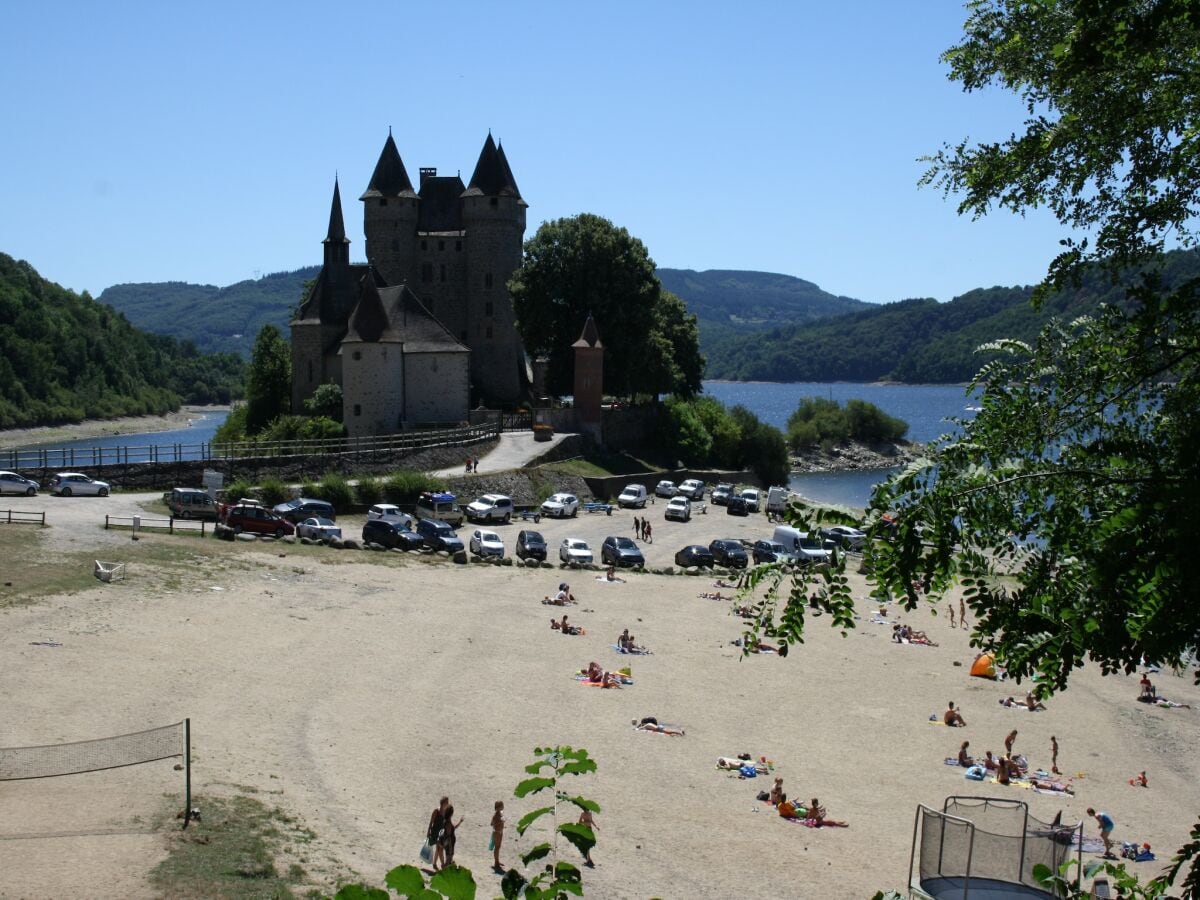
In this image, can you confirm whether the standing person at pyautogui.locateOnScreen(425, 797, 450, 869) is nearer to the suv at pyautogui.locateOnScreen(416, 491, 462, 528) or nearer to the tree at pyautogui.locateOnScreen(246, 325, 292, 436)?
the suv at pyautogui.locateOnScreen(416, 491, 462, 528)

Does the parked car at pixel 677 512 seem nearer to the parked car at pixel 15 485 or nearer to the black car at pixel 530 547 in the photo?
the black car at pixel 530 547

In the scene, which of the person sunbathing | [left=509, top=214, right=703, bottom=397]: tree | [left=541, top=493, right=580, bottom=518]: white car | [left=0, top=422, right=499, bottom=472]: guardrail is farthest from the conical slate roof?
the person sunbathing

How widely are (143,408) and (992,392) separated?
164058 mm

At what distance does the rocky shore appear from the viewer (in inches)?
4072

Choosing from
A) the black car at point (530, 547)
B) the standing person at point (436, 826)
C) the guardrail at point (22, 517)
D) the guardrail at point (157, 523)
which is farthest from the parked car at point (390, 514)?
the standing person at point (436, 826)

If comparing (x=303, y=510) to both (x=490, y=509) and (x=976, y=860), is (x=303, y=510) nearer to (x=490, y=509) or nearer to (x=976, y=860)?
(x=490, y=509)

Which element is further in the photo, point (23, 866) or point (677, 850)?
point (677, 850)

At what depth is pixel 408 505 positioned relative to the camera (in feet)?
159

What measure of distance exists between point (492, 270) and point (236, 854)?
2357 inches

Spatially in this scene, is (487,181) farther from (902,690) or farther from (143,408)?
(143,408)

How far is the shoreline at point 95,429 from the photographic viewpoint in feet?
418

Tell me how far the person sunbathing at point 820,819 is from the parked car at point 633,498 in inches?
1478

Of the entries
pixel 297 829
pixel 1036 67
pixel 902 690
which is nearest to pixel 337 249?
pixel 902 690

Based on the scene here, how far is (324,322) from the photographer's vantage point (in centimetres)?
6738
